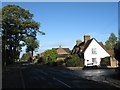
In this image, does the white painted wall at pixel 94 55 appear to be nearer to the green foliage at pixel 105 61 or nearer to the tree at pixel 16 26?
the green foliage at pixel 105 61

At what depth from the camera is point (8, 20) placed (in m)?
77.4

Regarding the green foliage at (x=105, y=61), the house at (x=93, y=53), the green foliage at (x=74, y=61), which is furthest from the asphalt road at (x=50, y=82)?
the house at (x=93, y=53)

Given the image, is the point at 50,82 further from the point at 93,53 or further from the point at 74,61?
the point at 93,53

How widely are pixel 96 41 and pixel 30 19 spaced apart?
61.9 ft

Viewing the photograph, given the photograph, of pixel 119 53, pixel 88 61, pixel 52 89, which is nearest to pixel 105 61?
pixel 88 61

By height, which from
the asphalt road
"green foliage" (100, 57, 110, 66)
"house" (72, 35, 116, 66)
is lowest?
the asphalt road

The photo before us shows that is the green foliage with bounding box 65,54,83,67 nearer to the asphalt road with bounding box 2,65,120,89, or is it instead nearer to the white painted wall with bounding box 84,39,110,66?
the white painted wall with bounding box 84,39,110,66

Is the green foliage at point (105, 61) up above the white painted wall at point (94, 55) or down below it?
below

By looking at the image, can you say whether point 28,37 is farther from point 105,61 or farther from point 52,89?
point 52,89

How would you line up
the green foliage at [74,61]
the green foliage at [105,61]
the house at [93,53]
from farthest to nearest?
the house at [93,53] → the green foliage at [105,61] → the green foliage at [74,61]

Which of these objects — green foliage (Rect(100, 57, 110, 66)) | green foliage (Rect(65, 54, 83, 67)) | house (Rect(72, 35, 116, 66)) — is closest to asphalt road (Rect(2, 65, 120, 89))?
green foliage (Rect(65, 54, 83, 67))

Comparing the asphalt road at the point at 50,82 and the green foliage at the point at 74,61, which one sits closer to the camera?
the asphalt road at the point at 50,82

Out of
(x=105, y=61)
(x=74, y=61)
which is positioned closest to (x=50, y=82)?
(x=74, y=61)

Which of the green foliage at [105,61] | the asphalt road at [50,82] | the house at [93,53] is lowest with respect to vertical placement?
the asphalt road at [50,82]
